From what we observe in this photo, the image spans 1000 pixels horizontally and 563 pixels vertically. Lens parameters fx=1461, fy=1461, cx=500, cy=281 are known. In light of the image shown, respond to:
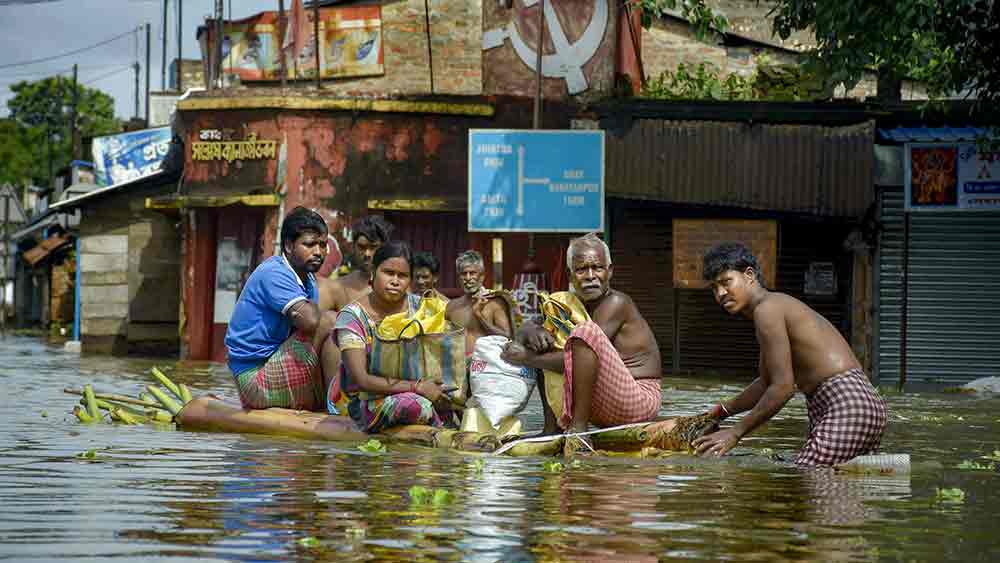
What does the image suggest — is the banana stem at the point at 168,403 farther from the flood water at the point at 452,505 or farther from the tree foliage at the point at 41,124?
the tree foliage at the point at 41,124

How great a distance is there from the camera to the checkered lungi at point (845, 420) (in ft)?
25.0

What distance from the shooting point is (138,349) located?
26.9 metres

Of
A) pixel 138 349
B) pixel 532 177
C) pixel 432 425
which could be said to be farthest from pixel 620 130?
pixel 432 425

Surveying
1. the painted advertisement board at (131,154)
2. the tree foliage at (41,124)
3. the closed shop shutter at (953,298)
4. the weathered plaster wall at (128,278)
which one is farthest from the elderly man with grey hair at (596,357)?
the tree foliage at (41,124)

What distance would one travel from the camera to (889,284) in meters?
19.9

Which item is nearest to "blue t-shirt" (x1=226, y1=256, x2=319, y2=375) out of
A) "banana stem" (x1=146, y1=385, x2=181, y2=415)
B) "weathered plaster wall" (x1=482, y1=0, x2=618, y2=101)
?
"banana stem" (x1=146, y1=385, x2=181, y2=415)

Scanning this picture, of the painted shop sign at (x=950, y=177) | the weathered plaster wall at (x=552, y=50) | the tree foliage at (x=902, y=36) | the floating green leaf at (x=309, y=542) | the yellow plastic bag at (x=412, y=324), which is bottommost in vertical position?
the floating green leaf at (x=309, y=542)

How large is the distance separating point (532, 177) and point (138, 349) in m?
9.74

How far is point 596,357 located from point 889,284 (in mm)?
12670

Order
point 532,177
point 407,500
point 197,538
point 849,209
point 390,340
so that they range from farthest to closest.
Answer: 1. point 532,177
2. point 849,209
3. point 390,340
4. point 407,500
5. point 197,538

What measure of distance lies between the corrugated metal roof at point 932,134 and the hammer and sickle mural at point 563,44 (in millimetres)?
4759

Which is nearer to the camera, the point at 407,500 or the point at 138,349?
the point at 407,500

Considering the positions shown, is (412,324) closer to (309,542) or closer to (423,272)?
(423,272)

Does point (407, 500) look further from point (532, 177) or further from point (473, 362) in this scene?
point (532, 177)
